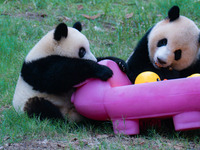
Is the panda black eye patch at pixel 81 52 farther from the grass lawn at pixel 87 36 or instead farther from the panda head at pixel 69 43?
the grass lawn at pixel 87 36

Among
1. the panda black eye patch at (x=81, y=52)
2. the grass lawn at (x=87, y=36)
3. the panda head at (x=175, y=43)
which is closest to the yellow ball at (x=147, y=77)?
the panda head at (x=175, y=43)

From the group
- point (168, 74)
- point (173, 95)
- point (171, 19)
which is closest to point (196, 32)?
point (171, 19)

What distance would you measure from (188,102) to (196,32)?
1.14m

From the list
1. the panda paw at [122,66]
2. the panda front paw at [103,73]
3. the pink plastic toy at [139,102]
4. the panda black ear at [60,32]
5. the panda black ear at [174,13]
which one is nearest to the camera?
the pink plastic toy at [139,102]

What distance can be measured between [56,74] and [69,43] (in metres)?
0.43

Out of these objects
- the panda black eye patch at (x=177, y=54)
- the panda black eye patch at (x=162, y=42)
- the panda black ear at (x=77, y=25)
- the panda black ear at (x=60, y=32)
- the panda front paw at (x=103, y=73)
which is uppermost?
the panda black ear at (x=77, y=25)

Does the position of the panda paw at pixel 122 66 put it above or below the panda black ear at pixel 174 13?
below

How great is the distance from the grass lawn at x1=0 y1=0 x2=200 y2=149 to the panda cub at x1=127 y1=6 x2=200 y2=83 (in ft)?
2.48

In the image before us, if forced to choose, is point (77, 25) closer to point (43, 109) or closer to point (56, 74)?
point (56, 74)

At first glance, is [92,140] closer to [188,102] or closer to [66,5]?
[188,102]

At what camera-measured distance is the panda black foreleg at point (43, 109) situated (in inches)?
153

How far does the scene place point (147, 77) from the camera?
12.9 feet

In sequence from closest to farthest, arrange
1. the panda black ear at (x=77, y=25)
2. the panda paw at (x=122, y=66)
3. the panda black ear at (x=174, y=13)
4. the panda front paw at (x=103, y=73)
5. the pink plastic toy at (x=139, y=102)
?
the pink plastic toy at (x=139, y=102), the panda front paw at (x=103, y=73), the panda black ear at (x=174, y=13), the panda paw at (x=122, y=66), the panda black ear at (x=77, y=25)

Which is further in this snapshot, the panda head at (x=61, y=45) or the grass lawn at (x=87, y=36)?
the panda head at (x=61, y=45)
